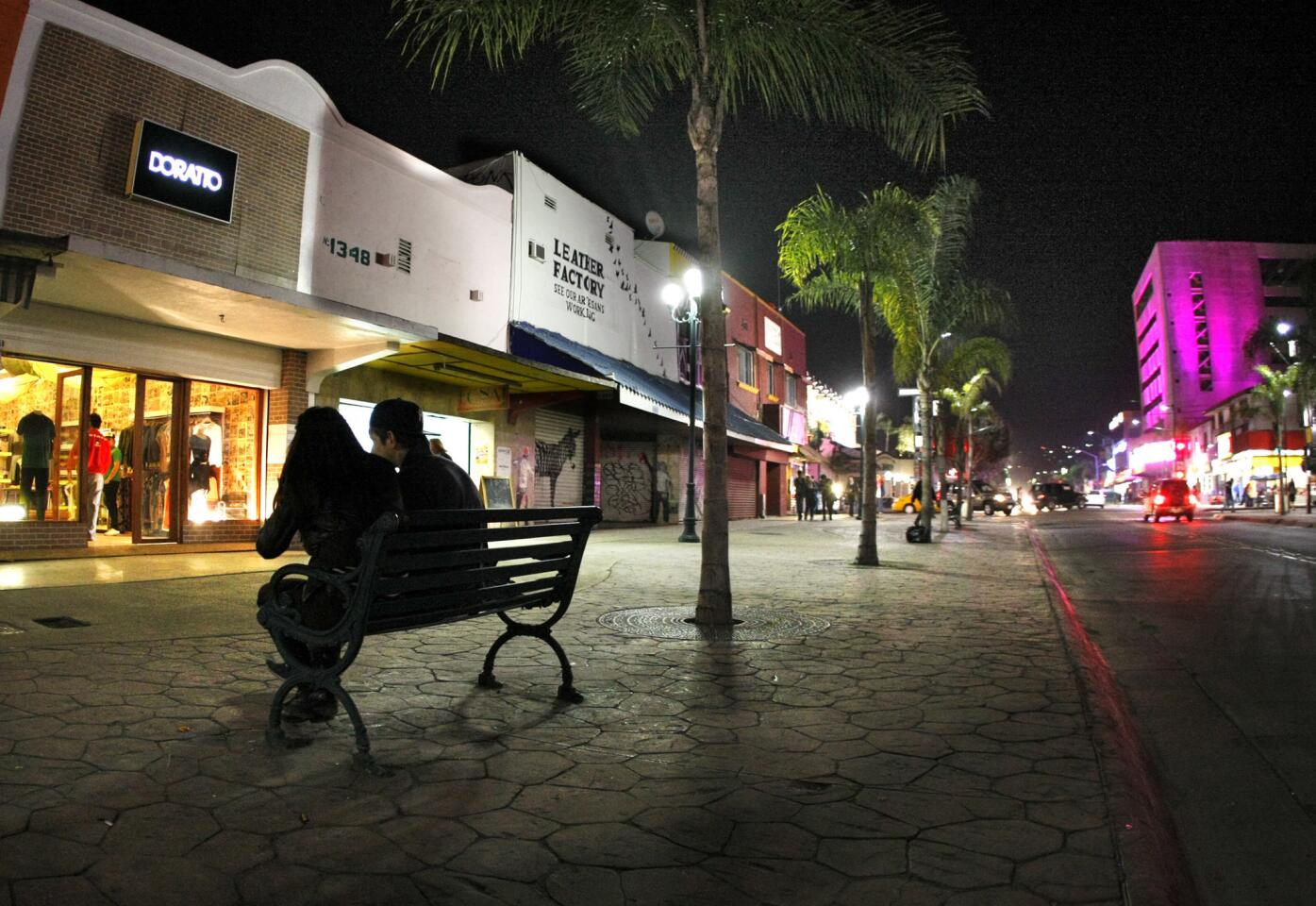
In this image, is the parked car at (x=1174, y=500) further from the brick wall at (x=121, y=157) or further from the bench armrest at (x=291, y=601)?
the bench armrest at (x=291, y=601)

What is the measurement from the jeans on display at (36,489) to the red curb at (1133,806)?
12.6m

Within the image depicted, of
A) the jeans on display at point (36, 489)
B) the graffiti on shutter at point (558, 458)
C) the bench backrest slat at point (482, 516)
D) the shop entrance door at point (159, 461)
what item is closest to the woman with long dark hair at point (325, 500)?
the bench backrest slat at point (482, 516)

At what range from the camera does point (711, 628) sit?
670 centimetres

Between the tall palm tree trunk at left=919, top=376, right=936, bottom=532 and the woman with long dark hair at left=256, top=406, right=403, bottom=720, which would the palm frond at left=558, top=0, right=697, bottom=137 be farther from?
the tall palm tree trunk at left=919, top=376, right=936, bottom=532

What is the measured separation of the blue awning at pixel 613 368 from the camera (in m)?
17.8

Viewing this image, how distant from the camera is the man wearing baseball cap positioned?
4.38m

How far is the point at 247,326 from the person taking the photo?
39.6 ft

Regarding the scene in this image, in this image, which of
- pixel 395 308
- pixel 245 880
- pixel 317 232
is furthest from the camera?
pixel 395 308

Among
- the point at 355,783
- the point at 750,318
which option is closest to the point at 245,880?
the point at 355,783

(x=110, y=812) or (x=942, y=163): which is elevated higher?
(x=942, y=163)

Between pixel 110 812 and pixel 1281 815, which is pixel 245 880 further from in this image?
pixel 1281 815

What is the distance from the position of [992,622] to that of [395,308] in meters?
11.4

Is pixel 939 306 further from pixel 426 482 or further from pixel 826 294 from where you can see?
pixel 426 482

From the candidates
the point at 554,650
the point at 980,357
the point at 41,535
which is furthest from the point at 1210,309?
the point at 554,650
